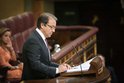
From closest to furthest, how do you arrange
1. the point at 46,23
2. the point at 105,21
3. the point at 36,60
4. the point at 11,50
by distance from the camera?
the point at 36,60 < the point at 46,23 < the point at 11,50 < the point at 105,21

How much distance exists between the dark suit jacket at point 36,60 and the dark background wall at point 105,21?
27.7 ft

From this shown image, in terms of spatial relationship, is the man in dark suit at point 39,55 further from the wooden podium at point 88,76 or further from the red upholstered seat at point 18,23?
the red upholstered seat at point 18,23

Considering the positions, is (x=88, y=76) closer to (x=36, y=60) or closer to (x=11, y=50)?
(x=36, y=60)

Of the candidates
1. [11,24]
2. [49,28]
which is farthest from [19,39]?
[49,28]

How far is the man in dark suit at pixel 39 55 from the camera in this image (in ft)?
11.2

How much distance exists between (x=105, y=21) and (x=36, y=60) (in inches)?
362

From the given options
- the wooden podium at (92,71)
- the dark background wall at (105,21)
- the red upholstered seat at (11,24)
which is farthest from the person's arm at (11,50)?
the dark background wall at (105,21)

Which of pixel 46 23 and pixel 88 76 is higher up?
pixel 46 23

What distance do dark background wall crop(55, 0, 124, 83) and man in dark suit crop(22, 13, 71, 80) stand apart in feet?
27.6

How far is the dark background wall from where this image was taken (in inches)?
477

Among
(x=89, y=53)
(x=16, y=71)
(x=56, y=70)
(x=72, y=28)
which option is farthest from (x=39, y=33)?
(x=72, y=28)

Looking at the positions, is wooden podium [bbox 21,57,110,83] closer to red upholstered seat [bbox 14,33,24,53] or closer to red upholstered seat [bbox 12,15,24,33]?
red upholstered seat [bbox 14,33,24,53]

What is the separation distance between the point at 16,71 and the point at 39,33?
5.05 ft

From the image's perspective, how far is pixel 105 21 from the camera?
40.8 feet
